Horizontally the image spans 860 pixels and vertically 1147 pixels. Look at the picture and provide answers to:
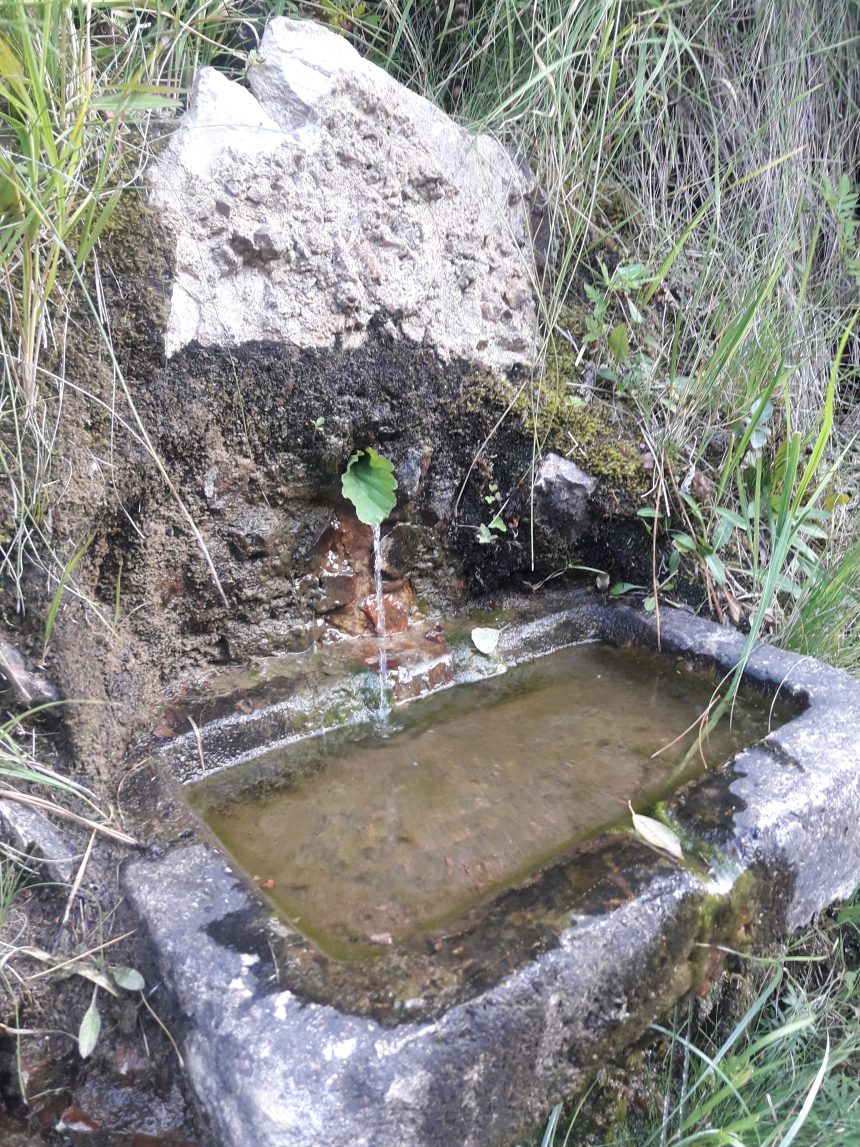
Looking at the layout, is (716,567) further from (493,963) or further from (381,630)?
(493,963)

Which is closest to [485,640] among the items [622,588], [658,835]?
[622,588]

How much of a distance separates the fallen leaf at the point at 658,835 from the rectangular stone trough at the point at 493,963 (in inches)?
0.8

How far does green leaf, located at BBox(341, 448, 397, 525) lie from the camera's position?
1.85 meters

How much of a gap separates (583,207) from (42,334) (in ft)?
4.67

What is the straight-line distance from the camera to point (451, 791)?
1.57 meters

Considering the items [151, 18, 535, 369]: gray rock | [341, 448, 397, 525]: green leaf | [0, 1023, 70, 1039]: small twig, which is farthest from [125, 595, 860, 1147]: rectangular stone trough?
[151, 18, 535, 369]: gray rock

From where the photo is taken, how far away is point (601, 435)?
2.12 meters

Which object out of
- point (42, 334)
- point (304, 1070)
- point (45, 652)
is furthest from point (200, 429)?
point (304, 1070)

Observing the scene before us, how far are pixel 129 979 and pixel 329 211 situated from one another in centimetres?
150

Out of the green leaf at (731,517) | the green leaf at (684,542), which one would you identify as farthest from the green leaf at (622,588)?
the green leaf at (731,517)

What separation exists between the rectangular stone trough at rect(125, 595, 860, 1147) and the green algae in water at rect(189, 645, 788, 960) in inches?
2.0

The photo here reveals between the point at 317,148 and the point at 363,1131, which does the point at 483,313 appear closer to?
the point at 317,148

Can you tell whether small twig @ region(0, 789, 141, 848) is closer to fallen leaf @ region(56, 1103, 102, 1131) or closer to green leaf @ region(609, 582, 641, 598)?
fallen leaf @ region(56, 1103, 102, 1131)

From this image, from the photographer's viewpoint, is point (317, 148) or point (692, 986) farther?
point (317, 148)
